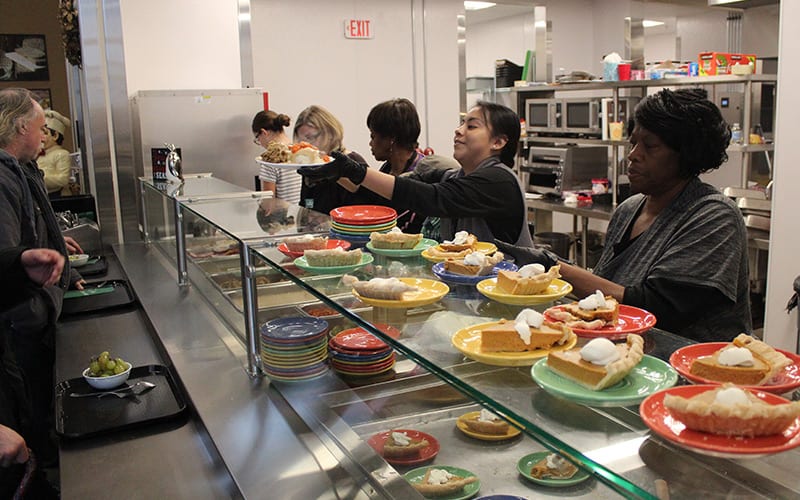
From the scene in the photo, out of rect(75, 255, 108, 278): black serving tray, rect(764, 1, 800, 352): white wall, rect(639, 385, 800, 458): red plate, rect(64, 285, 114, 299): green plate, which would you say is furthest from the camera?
rect(75, 255, 108, 278): black serving tray

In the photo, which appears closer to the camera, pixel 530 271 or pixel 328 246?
pixel 530 271

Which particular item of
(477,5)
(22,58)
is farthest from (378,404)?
(22,58)

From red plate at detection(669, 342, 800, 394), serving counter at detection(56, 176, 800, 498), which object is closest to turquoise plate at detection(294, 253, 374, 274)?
serving counter at detection(56, 176, 800, 498)

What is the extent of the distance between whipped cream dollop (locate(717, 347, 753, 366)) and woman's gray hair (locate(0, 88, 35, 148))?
3116 mm

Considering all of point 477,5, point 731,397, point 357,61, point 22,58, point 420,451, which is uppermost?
point 477,5

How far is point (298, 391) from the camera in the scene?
2016 millimetres

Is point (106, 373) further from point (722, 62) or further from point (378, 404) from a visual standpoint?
point (722, 62)

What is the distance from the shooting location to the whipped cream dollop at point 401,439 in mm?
1633

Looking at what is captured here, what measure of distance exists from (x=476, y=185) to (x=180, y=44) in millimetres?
3508

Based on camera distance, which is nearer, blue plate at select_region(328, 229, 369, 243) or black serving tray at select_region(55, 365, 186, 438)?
black serving tray at select_region(55, 365, 186, 438)

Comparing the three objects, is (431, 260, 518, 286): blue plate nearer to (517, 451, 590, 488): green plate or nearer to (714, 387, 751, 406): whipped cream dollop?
(517, 451, 590, 488): green plate

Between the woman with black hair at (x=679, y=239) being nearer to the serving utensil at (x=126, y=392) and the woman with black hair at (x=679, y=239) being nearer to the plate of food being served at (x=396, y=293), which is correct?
the plate of food being served at (x=396, y=293)

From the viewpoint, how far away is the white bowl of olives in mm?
2342

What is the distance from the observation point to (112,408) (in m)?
2.22
